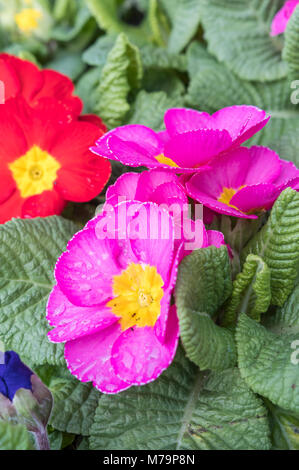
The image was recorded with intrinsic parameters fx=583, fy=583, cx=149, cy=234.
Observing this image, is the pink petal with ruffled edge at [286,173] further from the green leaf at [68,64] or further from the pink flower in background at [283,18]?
the green leaf at [68,64]

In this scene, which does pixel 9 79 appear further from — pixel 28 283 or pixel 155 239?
pixel 155 239

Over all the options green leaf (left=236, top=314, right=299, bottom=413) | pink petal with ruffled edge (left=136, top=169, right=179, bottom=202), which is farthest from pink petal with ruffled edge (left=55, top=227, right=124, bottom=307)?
green leaf (left=236, top=314, right=299, bottom=413)

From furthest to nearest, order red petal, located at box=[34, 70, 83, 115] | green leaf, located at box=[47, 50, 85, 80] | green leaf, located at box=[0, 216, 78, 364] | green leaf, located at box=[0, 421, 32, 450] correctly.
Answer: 1. green leaf, located at box=[47, 50, 85, 80]
2. red petal, located at box=[34, 70, 83, 115]
3. green leaf, located at box=[0, 216, 78, 364]
4. green leaf, located at box=[0, 421, 32, 450]

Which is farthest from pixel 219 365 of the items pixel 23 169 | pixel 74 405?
pixel 23 169

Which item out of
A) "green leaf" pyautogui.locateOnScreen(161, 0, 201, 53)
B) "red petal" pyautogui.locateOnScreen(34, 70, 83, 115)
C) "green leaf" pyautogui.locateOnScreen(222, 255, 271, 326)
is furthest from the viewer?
"green leaf" pyautogui.locateOnScreen(161, 0, 201, 53)

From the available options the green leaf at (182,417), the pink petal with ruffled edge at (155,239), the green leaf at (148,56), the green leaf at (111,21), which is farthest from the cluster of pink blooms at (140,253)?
the green leaf at (111,21)

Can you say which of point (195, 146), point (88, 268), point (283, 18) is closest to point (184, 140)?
point (195, 146)

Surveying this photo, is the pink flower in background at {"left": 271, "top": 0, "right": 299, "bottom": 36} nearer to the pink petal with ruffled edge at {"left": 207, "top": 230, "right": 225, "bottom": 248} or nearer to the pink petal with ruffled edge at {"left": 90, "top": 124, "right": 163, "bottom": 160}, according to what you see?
the pink petal with ruffled edge at {"left": 90, "top": 124, "right": 163, "bottom": 160}
